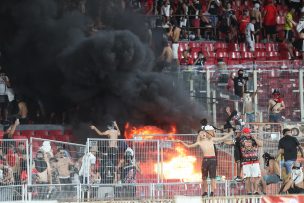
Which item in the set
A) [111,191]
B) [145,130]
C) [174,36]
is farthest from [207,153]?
[174,36]

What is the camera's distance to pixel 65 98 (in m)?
39.0

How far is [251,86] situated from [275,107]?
1174 millimetres

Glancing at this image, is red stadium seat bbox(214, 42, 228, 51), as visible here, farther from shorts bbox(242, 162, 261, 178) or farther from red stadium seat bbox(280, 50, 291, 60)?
shorts bbox(242, 162, 261, 178)

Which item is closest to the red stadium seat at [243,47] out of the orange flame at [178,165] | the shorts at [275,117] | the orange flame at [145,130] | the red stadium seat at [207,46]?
the red stadium seat at [207,46]

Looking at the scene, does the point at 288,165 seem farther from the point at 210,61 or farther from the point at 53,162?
the point at 210,61

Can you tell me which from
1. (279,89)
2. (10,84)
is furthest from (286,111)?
(10,84)

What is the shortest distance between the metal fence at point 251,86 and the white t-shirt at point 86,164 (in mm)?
7528

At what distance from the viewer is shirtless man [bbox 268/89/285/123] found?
35.8m

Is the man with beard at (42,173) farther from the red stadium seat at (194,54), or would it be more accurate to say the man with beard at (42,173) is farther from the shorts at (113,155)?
the red stadium seat at (194,54)

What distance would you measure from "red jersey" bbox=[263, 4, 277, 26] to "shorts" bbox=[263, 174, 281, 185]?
13.7m

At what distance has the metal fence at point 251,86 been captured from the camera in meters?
35.9

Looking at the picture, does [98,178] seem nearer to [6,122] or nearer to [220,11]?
[6,122]

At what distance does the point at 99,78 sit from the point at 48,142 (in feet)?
34.9

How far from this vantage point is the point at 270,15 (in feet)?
143
